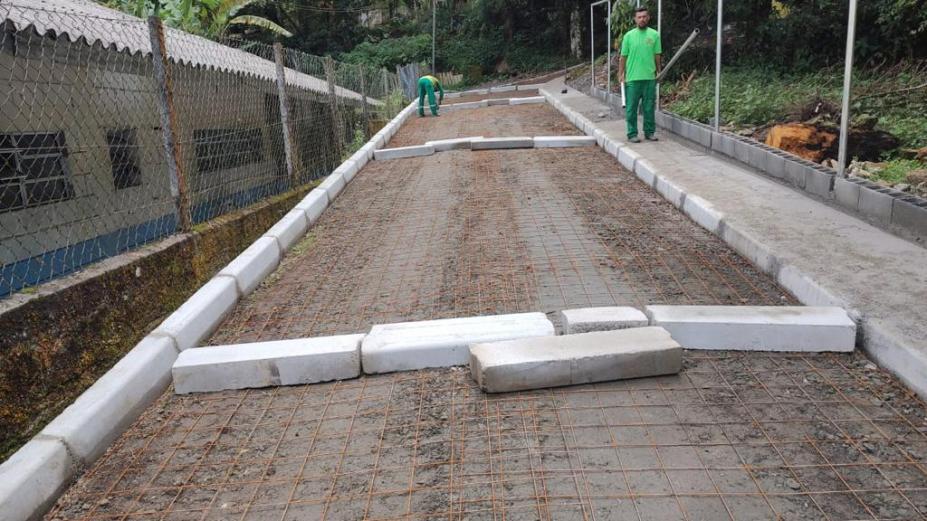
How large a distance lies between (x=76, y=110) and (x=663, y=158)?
639 centimetres

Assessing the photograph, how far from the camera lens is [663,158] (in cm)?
775

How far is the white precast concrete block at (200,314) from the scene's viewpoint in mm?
3621

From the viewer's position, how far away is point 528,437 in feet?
8.75

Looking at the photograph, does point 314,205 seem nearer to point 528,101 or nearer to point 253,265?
point 253,265

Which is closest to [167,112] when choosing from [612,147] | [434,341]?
[434,341]

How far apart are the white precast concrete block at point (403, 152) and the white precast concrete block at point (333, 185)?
1.83 m

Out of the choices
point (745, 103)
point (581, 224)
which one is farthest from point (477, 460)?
point (745, 103)

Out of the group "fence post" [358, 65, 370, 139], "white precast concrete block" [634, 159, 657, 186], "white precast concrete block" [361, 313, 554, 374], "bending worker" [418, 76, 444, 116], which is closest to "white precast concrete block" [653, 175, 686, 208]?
"white precast concrete block" [634, 159, 657, 186]

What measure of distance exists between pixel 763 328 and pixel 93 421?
10.6ft

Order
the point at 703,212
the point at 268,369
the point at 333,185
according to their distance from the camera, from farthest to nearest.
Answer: the point at 333,185 < the point at 703,212 < the point at 268,369

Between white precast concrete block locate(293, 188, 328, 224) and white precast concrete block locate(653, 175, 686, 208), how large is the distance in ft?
11.6

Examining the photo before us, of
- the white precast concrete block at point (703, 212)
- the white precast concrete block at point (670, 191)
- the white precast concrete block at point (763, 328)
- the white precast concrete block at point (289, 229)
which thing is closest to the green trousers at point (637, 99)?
the white precast concrete block at point (670, 191)

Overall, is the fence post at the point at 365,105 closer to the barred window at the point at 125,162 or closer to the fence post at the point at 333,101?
the fence post at the point at 333,101

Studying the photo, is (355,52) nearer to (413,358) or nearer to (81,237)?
(81,237)
